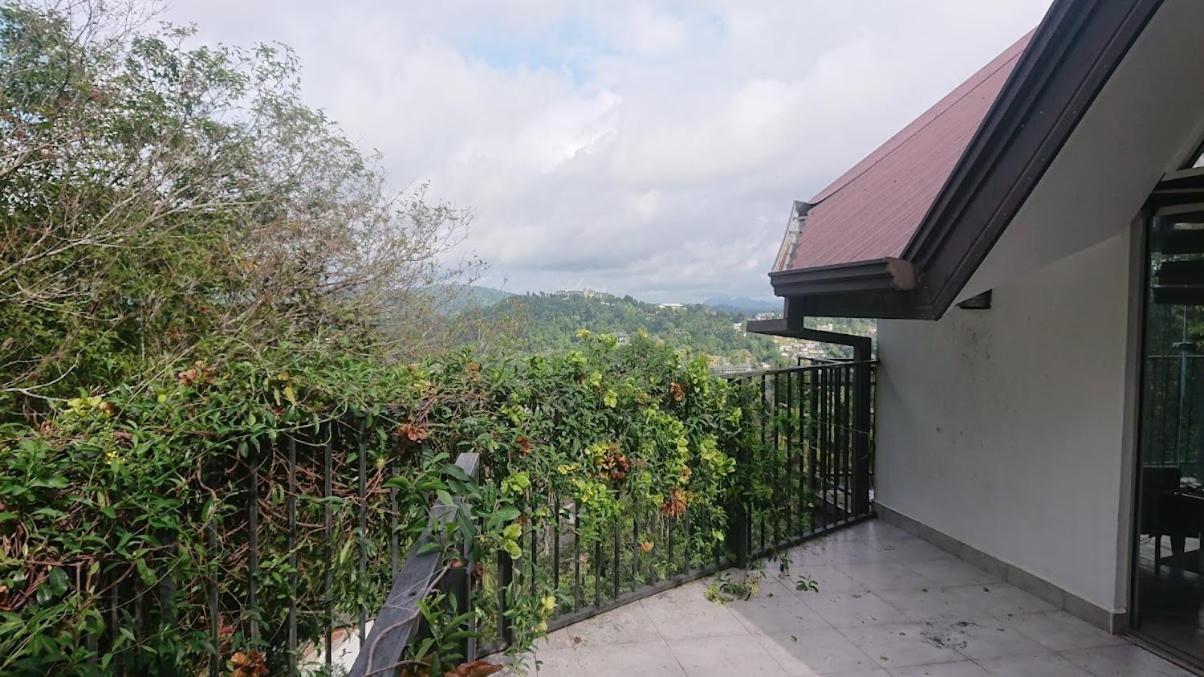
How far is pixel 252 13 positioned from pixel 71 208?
3013 millimetres

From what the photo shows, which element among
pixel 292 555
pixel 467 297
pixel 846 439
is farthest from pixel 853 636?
pixel 467 297

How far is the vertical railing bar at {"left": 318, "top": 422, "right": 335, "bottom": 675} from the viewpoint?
196 centimetres

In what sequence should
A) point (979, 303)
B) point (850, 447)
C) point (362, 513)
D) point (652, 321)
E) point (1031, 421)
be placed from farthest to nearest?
1. point (850, 447)
2. point (652, 321)
3. point (979, 303)
4. point (1031, 421)
5. point (362, 513)

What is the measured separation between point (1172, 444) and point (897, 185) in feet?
7.99

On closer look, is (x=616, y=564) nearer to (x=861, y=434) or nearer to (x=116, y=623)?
(x=116, y=623)

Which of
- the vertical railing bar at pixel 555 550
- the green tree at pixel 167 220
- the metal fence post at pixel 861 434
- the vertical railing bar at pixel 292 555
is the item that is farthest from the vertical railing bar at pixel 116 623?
the metal fence post at pixel 861 434

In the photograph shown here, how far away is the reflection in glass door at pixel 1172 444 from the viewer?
2.96 meters

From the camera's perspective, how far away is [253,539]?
1821mm

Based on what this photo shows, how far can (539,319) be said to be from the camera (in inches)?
228

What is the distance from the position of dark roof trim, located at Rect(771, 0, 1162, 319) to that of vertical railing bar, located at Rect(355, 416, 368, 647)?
2487 mm

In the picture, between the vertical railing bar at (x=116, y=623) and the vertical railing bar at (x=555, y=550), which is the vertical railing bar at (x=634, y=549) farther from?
the vertical railing bar at (x=116, y=623)

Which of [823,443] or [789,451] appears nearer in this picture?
[789,451]

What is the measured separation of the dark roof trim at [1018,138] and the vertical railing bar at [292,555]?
2.70 m

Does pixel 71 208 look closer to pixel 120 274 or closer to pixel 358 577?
pixel 120 274
